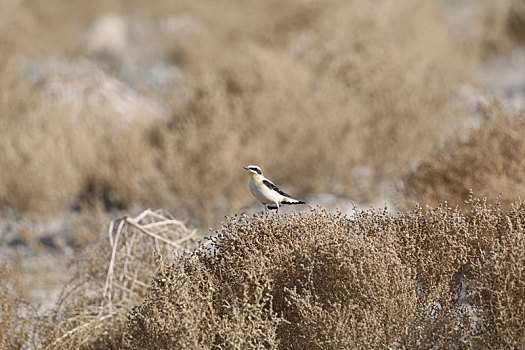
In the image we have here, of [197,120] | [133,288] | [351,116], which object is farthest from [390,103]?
[133,288]

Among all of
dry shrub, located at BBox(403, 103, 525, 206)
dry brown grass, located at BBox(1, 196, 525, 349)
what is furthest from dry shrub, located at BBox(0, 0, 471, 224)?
dry brown grass, located at BBox(1, 196, 525, 349)

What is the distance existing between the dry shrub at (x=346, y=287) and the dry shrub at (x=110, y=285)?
2.50ft

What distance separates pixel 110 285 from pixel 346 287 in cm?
174

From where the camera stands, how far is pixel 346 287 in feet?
9.71

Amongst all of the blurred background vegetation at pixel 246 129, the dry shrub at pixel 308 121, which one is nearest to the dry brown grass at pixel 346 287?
the blurred background vegetation at pixel 246 129

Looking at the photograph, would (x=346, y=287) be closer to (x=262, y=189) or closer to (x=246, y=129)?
(x=262, y=189)

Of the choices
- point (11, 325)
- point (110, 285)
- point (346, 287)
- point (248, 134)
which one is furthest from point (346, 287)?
point (248, 134)

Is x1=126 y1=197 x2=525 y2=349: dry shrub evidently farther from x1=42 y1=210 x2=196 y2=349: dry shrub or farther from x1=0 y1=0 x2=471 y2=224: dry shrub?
x1=0 y1=0 x2=471 y2=224: dry shrub

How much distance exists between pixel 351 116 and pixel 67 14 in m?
13.4

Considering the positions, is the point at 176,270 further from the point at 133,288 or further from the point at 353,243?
the point at 133,288

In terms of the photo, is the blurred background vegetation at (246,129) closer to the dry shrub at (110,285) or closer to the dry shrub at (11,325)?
the dry shrub at (110,285)

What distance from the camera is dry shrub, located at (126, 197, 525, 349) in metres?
2.83

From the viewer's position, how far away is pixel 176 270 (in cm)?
300

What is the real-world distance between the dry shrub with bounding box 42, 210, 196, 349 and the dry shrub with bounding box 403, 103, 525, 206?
180cm
